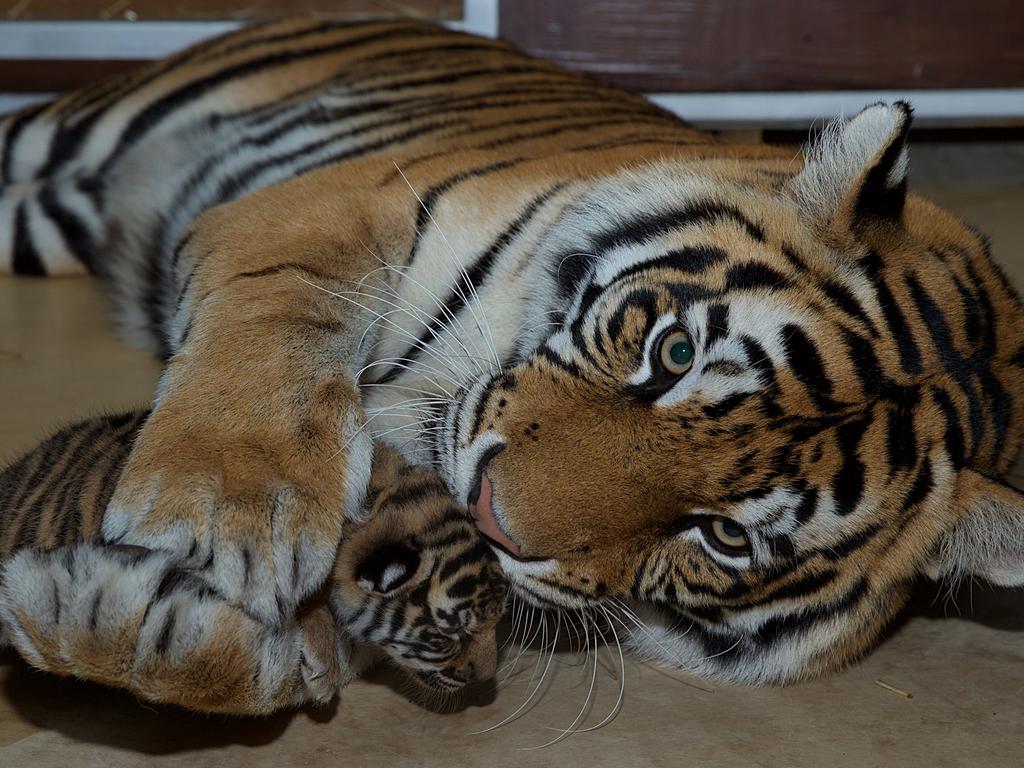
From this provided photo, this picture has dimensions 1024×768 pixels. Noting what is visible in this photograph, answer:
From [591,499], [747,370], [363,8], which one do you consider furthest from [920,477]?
[363,8]

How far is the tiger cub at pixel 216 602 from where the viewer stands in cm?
114

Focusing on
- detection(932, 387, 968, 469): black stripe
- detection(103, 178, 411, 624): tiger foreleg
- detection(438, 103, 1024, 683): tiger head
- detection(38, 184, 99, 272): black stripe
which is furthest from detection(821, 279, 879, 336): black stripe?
detection(38, 184, 99, 272): black stripe

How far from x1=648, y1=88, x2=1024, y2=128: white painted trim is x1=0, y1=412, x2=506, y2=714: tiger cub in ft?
8.74

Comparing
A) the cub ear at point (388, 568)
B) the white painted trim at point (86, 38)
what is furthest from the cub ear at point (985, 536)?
the white painted trim at point (86, 38)

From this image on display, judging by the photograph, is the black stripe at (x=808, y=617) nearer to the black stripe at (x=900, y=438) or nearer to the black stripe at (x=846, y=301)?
the black stripe at (x=900, y=438)

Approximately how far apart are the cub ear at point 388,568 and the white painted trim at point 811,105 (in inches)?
111

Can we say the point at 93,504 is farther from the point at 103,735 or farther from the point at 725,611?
the point at 725,611

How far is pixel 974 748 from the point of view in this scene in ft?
4.52

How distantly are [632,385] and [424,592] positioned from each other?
1.15 ft

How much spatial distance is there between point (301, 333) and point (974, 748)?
3.21 feet

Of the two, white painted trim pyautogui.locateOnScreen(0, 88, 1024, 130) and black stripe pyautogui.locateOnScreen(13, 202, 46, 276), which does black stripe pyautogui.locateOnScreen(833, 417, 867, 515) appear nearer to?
black stripe pyautogui.locateOnScreen(13, 202, 46, 276)

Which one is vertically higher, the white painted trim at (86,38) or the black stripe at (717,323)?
the black stripe at (717,323)

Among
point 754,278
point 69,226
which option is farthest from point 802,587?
point 69,226

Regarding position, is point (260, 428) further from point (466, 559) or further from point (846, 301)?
point (846, 301)
